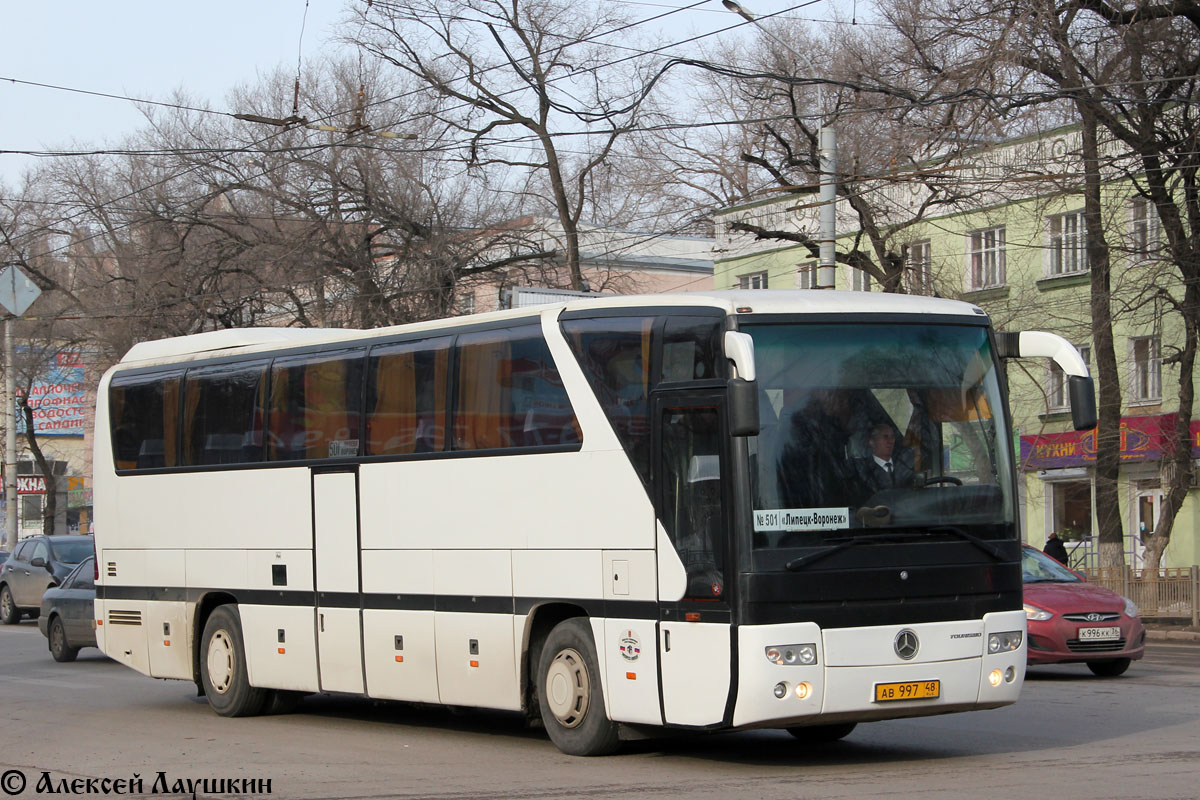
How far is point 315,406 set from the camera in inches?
561

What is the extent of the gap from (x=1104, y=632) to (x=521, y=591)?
8.20 meters

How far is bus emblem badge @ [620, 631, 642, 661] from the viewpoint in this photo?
1077cm

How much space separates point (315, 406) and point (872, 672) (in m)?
6.09

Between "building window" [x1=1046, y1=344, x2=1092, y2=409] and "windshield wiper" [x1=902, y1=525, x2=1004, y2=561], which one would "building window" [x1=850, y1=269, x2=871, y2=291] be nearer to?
"building window" [x1=1046, y1=344, x2=1092, y2=409]

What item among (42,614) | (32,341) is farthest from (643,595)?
(32,341)

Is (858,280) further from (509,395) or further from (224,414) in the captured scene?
(509,395)

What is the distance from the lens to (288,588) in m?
14.5

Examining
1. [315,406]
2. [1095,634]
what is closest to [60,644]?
[315,406]

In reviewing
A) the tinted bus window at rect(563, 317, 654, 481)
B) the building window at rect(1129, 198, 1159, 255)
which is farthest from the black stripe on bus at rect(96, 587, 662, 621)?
the building window at rect(1129, 198, 1159, 255)

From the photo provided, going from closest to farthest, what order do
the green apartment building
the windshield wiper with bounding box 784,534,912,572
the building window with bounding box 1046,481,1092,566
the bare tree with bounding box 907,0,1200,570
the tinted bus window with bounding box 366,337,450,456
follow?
the windshield wiper with bounding box 784,534,912,572, the tinted bus window with bounding box 366,337,450,456, the bare tree with bounding box 907,0,1200,570, the green apartment building, the building window with bounding box 1046,481,1092,566

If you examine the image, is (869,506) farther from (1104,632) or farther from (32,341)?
(32,341)

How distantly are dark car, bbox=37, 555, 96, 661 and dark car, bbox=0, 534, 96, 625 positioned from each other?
4.87 m

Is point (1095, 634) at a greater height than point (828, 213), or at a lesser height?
lesser

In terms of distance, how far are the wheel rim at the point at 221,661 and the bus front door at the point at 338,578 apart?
5.39 ft
